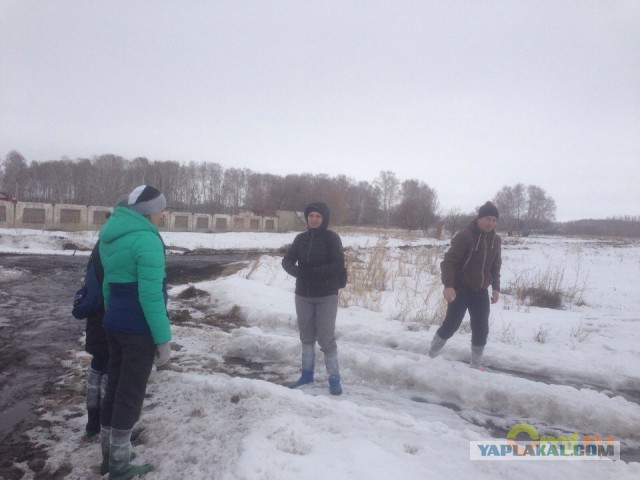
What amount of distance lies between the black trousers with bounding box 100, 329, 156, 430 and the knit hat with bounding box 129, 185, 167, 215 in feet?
2.66

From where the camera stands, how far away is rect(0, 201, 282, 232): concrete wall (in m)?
33.9

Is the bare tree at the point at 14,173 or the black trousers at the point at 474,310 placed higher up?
the bare tree at the point at 14,173

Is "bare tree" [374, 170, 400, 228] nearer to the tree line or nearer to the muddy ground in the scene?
the tree line

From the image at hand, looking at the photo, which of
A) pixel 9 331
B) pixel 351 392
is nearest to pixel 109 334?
pixel 351 392

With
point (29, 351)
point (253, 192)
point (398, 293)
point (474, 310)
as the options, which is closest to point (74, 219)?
point (398, 293)

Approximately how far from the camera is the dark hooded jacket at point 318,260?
416 centimetres

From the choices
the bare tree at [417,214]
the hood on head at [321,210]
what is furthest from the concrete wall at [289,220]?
the hood on head at [321,210]

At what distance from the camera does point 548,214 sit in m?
100

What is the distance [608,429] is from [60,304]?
9.20m

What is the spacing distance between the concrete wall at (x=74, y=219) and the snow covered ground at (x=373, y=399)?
82.8 feet

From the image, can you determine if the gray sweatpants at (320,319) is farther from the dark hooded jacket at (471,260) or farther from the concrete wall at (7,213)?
the concrete wall at (7,213)

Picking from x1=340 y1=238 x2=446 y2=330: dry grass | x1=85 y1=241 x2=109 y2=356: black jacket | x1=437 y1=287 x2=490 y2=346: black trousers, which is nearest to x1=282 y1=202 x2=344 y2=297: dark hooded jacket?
x1=437 y1=287 x2=490 y2=346: black trousers

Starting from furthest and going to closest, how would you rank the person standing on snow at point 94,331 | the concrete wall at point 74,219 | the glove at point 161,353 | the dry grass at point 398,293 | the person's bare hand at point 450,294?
the concrete wall at point 74,219 → the dry grass at point 398,293 → the person's bare hand at point 450,294 → the person standing on snow at point 94,331 → the glove at point 161,353

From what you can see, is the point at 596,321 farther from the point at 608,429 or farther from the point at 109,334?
the point at 109,334
